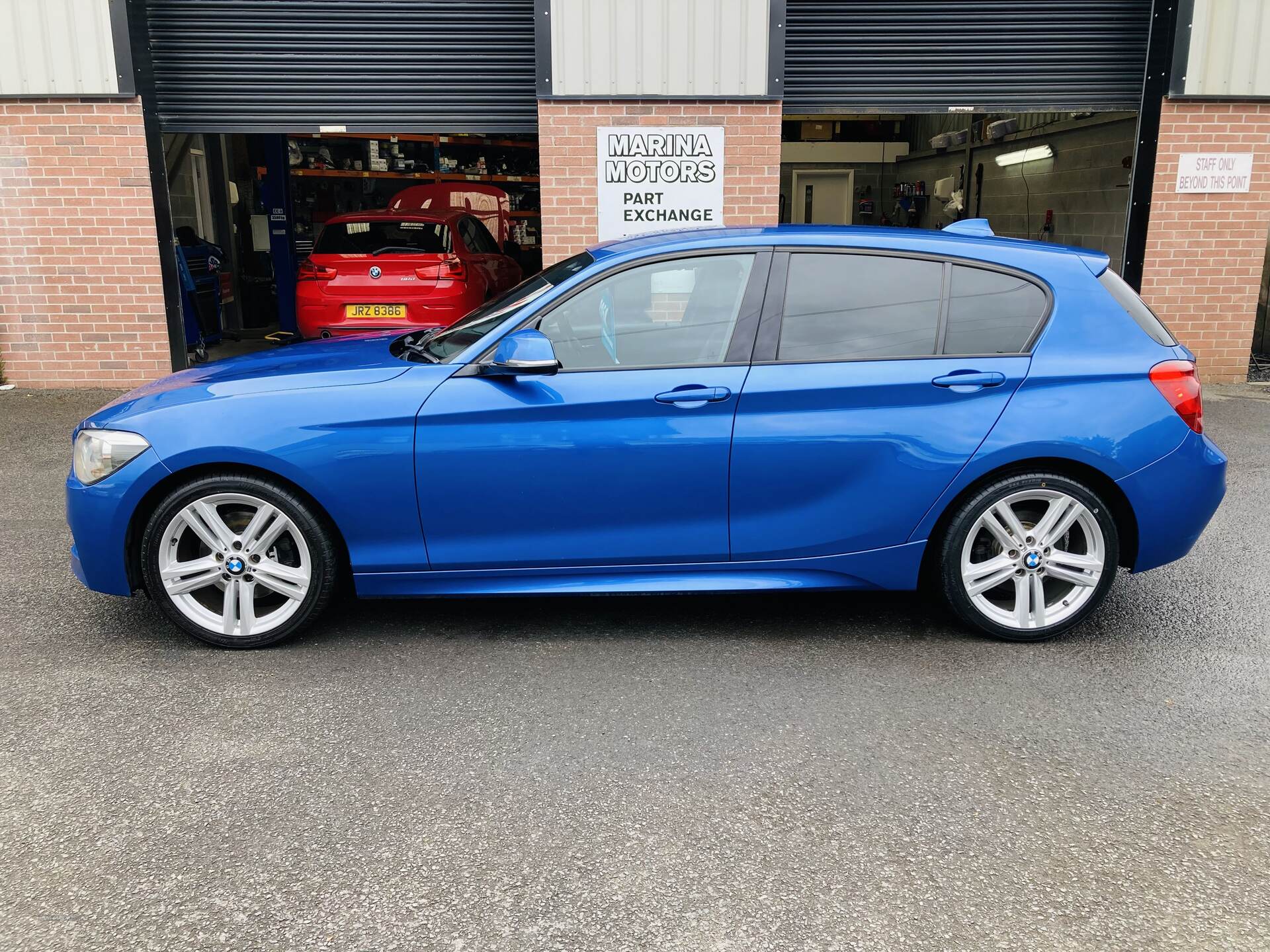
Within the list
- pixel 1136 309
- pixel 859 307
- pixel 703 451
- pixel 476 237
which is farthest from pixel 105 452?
pixel 476 237

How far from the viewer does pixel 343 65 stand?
988 centimetres

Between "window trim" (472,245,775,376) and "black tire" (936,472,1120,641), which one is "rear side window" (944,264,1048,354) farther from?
"window trim" (472,245,775,376)

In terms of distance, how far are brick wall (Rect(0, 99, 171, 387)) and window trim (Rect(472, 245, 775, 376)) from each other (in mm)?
6984

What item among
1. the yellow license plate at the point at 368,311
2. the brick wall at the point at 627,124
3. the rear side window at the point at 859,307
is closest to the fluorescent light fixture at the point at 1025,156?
the brick wall at the point at 627,124

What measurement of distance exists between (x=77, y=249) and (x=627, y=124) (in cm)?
505

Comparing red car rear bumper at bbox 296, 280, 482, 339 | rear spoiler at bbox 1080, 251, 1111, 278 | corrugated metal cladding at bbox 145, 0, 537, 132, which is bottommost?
red car rear bumper at bbox 296, 280, 482, 339

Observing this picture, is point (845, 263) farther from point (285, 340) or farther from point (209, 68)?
point (285, 340)

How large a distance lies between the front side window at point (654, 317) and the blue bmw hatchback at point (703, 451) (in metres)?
0.01

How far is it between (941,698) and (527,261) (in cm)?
1356

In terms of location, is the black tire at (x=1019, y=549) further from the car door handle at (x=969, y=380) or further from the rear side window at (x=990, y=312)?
the rear side window at (x=990, y=312)

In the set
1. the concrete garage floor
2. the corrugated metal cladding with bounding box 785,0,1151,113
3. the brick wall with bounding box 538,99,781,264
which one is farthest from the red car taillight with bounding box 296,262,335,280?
the concrete garage floor

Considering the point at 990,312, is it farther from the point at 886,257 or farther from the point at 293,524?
the point at 293,524

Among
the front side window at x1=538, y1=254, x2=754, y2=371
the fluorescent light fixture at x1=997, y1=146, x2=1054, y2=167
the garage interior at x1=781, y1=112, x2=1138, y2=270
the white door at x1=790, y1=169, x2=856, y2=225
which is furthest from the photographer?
the white door at x1=790, y1=169, x2=856, y2=225

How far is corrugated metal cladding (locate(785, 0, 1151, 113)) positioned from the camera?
991 centimetres
